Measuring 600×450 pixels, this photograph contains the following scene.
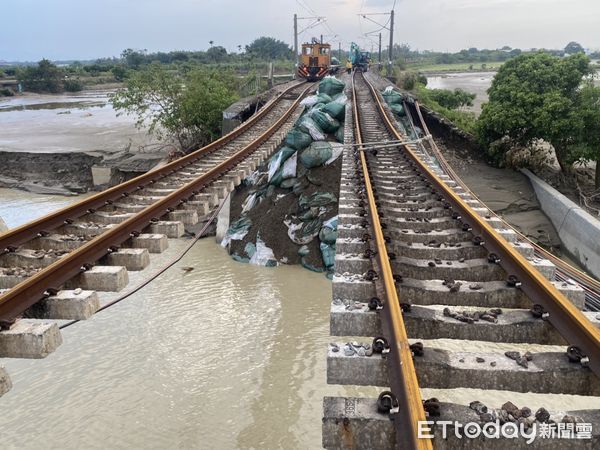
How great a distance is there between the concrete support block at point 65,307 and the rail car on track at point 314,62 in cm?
3151

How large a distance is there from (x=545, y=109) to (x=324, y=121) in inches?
295

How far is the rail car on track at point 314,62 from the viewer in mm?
33094

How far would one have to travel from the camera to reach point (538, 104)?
15141mm

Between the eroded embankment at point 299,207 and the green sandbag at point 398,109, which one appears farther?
the green sandbag at point 398,109

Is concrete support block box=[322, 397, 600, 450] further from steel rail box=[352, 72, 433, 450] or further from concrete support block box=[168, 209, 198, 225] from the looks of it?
concrete support block box=[168, 209, 198, 225]

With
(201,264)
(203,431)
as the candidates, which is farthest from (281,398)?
(201,264)

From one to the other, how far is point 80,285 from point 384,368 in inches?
117

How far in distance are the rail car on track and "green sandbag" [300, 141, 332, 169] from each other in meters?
22.8

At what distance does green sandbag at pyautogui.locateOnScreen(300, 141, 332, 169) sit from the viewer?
11.7 m

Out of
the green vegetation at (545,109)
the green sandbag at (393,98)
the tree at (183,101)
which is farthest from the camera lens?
the tree at (183,101)

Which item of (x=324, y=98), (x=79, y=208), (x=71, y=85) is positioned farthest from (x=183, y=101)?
(x=71, y=85)

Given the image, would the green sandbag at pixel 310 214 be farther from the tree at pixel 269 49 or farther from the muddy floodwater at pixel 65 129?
the tree at pixel 269 49

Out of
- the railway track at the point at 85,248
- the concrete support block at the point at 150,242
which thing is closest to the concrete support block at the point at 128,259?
the railway track at the point at 85,248

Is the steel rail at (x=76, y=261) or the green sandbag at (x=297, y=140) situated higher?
the green sandbag at (x=297, y=140)
